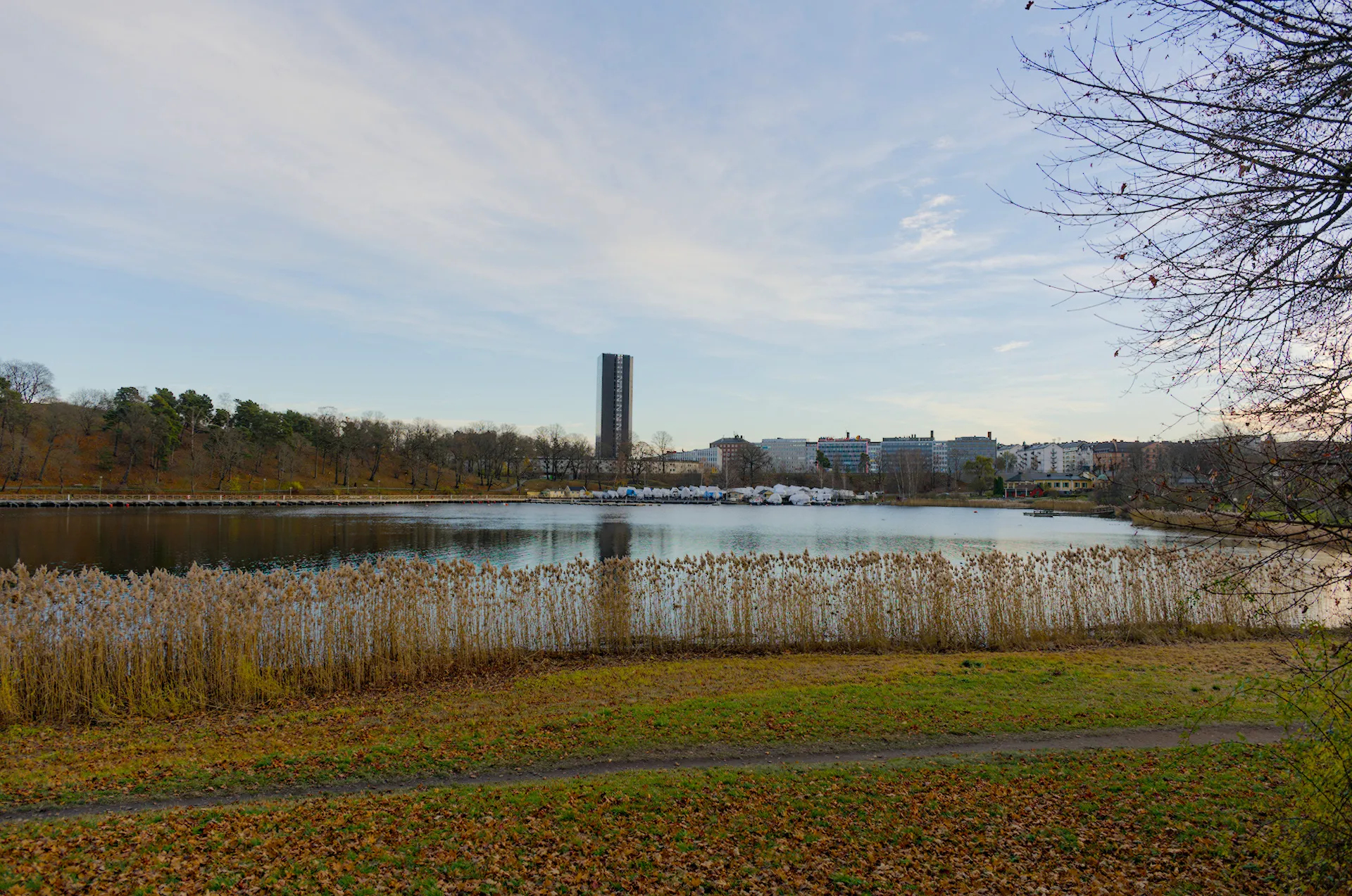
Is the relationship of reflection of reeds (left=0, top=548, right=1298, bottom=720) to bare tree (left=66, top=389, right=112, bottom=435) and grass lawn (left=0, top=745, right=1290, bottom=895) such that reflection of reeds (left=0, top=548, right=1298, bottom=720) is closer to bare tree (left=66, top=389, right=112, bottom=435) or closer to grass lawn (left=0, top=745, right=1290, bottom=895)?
grass lawn (left=0, top=745, right=1290, bottom=895)

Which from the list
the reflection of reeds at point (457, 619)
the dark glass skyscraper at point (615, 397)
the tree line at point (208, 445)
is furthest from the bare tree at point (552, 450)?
the reflection of reeds at point (457, 619)

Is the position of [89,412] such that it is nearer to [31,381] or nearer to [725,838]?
[31,381]

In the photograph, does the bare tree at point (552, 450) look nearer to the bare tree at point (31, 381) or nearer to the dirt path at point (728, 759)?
the bare tree at point (31, 381)

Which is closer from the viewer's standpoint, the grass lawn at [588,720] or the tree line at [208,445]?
the grass lawn at [588,720]

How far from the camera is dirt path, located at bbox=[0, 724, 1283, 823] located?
21.1ft

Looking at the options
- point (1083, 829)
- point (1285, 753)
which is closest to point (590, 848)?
point (1083, 829)

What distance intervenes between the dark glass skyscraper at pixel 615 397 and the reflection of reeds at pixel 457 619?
512 ft

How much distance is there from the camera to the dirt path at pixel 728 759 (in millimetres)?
6445

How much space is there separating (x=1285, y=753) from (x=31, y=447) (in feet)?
320

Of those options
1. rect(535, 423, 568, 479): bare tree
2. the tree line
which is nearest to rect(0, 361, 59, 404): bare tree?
the tree line

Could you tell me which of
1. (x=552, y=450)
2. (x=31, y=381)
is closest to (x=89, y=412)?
(x=31, y=381)

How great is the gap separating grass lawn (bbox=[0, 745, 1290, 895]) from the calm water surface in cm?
1317

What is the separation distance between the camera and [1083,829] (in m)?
5.29

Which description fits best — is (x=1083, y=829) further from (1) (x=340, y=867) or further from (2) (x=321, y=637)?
(2) (x=321, y=637)
